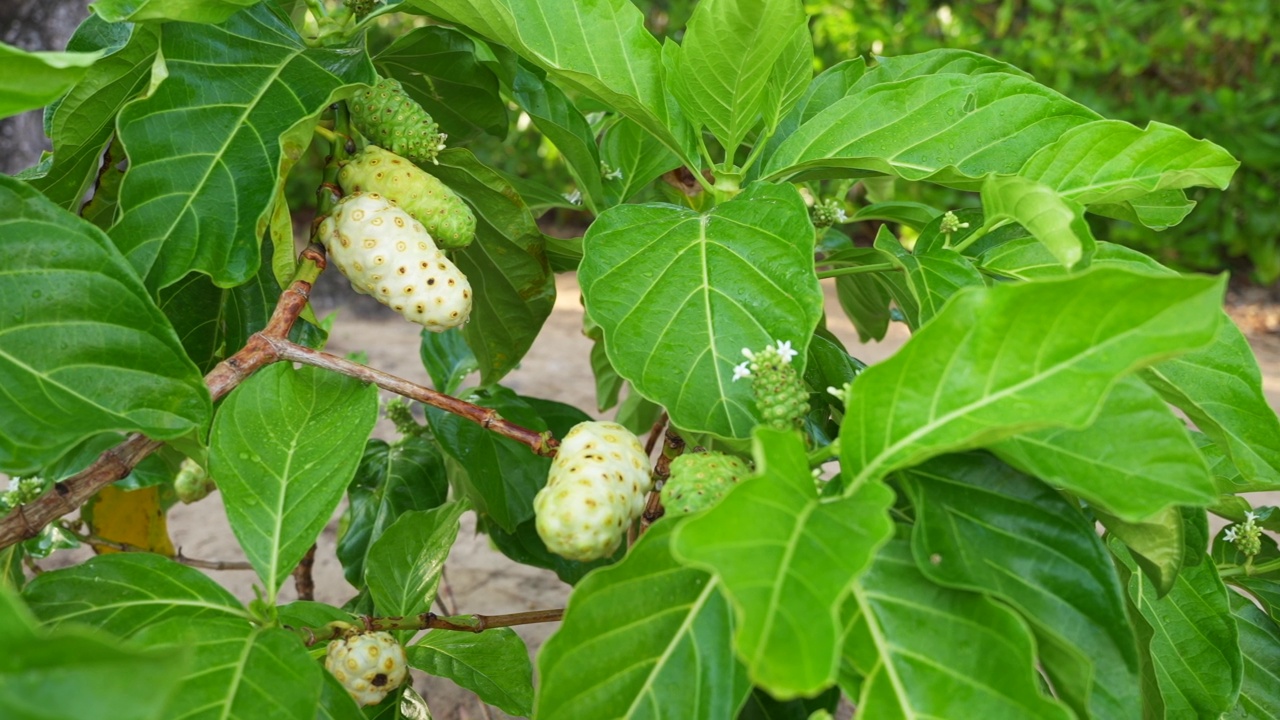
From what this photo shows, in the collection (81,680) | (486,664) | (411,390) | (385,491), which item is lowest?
(385,491)

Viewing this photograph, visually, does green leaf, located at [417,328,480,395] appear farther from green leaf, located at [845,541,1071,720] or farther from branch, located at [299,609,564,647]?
green leaf, located at [845,541,1071,720]

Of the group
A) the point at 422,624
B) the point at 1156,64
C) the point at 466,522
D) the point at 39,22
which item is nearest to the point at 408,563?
the point at 422,624

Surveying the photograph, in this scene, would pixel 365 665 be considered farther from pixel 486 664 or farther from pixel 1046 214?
pixel 1046 214

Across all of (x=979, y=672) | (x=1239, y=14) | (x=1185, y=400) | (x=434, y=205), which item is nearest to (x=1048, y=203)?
(x=1185, y=400)

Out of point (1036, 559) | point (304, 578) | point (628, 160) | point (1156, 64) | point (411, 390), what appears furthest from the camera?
point (1156, 64)

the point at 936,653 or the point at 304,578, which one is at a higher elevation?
the point at 936,653

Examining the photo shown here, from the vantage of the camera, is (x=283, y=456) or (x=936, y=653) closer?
(x=936, y=653)

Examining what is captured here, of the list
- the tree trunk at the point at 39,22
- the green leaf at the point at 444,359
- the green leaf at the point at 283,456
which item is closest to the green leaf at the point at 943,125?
the green leaf at the point at 283,456
